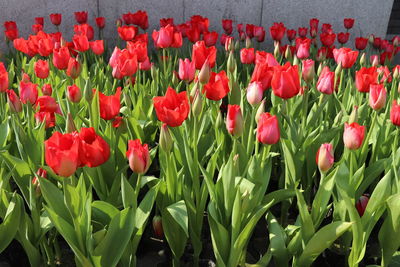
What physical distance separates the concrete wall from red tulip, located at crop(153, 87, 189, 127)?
2.97 meters

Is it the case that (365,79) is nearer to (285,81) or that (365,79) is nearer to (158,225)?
(285,81)

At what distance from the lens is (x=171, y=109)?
1.40 metres

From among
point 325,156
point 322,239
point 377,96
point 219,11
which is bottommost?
point 322,239

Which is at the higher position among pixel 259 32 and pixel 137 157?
pixel 259 32

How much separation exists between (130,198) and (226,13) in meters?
3.26

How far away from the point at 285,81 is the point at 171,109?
1.40ft

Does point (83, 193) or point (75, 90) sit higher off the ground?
point (75, 90)

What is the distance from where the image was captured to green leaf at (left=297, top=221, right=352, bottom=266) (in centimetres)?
126

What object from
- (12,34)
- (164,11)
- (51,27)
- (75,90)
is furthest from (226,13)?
(75,90)

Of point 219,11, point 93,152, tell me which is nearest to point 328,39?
point 219,11

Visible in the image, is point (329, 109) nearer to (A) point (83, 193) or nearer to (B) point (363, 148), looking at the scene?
(B) point (363, 148)

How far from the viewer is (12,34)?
3.08 meters

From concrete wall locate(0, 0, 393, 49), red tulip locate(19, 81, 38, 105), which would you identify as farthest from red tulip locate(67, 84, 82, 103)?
concrete wall locate(0, 0, 393, 49)

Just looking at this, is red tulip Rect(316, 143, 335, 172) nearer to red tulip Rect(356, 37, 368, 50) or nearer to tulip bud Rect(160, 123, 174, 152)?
tulip bud Rect(160, 123, 174, 152)
